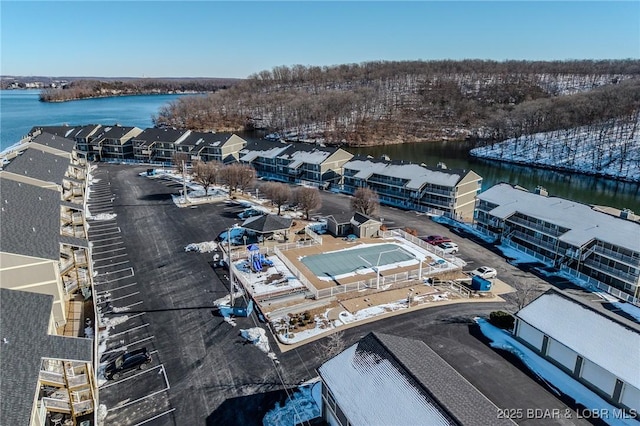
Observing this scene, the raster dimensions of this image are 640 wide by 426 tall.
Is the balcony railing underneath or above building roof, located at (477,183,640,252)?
underneath

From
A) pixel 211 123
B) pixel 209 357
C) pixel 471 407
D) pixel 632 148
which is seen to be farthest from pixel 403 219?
pixel 211 123

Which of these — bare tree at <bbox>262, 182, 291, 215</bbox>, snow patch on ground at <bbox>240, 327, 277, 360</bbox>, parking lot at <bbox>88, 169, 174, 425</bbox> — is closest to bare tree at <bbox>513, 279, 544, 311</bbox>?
snow patch on ground at <bbox>240, 327, 277, 360</bbox>

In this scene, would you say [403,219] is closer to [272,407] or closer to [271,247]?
[271,247]

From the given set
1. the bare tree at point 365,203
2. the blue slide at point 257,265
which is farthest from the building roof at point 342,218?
the blue slide at point 257,265

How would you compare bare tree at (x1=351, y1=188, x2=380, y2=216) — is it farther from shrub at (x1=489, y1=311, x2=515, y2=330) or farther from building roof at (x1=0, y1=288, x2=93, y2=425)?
building roof at (x1=0, y1=288, x2=93, y2=425)

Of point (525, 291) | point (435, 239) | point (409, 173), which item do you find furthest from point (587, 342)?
point (409, 173)

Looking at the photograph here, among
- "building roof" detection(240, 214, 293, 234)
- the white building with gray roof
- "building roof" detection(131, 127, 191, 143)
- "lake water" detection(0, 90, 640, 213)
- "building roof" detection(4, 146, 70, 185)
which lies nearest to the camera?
the white building with gray roof
